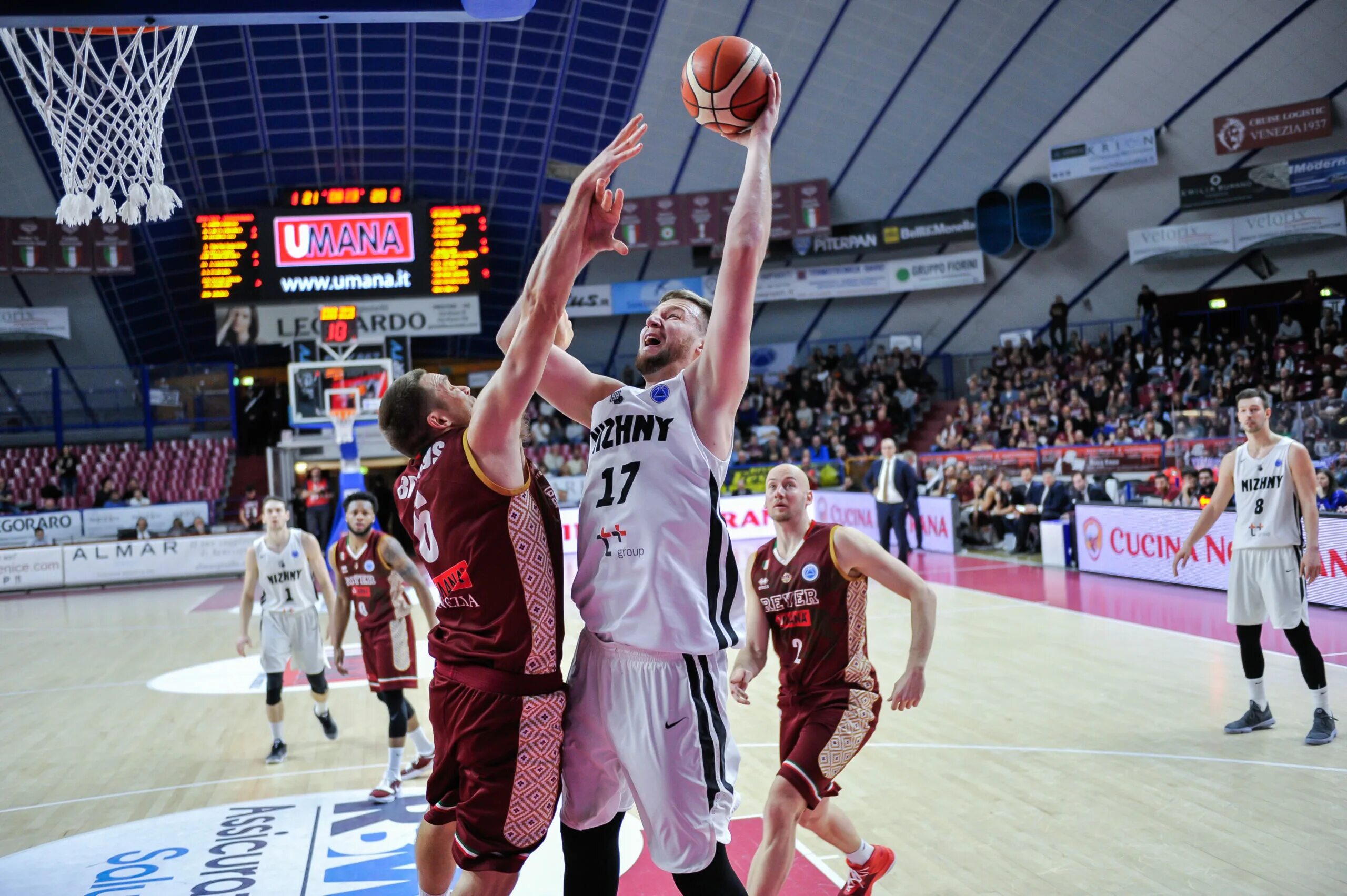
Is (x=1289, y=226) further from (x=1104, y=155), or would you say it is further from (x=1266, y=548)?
(x=1266, y=548)

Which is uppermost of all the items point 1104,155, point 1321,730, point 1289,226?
point 1104,155

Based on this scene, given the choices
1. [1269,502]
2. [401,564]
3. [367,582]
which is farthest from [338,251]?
[1269,502]

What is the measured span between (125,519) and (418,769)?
16157 millimetres

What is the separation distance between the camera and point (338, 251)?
2200 cm

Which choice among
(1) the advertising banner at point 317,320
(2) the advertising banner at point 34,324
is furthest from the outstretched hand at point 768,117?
(2) the advertising banner at point 34,324

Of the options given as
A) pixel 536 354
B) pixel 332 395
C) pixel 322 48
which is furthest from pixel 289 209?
pixel 536 354

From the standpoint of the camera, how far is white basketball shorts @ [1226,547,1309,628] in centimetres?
635

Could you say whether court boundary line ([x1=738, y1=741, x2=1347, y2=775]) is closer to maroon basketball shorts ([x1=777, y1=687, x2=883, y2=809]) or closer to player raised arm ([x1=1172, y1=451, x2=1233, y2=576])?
player raised arm ([x1=1172, y1=451, x2=1233, y2=576])

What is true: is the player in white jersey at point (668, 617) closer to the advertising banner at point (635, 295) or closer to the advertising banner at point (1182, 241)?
the advertising banner at point (1182, 241)

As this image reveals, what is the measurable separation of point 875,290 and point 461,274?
11.4 metres

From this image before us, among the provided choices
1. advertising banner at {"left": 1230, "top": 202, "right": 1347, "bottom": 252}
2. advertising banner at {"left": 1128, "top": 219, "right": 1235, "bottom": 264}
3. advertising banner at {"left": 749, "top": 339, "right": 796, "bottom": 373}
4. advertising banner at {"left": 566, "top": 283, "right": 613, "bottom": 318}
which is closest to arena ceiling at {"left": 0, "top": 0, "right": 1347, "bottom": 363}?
advertising banner at {"left": 1128, "top": 219, "right": 1235, "bottom": 264}

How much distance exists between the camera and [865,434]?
25.1m

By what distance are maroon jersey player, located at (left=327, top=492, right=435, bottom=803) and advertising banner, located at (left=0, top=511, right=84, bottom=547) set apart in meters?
15.7

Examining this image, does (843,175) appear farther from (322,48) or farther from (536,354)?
(536,354)
